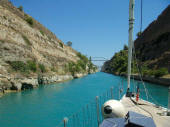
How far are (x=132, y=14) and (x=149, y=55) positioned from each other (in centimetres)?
4967

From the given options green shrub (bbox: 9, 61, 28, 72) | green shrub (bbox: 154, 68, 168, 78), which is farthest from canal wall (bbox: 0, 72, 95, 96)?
green shrub (bbox: 154, 68, 168, 78)

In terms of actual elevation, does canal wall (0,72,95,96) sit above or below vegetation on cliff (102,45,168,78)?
below

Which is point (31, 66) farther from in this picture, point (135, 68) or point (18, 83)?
point (135, 68)

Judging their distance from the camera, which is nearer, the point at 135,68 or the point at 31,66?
the point at 31,66

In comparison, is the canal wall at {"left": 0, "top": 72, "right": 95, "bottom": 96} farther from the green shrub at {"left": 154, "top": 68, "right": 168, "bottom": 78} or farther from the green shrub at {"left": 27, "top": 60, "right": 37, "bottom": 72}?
the green shrub at {"left": 154, "top": 68, "right": 168, "bottom": 78}

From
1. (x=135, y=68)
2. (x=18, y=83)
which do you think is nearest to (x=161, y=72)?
(x=135, y=68)

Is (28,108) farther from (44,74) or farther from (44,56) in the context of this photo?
(44,56)

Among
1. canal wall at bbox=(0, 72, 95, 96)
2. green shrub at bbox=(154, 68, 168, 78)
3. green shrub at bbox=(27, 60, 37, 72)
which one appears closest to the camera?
canal wall at bbox=(0, 72, 95, 96)

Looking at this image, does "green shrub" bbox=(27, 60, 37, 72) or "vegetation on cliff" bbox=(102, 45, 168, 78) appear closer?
"vegetation on cliff" bbox=(102, 45, 168, 78)

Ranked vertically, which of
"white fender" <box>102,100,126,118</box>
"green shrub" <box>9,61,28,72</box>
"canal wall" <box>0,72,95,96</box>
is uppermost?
"green shrub" <box>9,61,28,72</box>

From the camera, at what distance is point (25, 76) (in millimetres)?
26406

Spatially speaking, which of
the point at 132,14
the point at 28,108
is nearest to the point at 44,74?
the point at 28,108

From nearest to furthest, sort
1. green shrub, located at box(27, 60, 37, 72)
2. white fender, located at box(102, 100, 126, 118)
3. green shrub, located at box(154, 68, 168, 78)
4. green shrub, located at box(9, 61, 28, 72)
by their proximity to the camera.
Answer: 1. white fender, located at box(102, 100, 126, 118)
2. green shrub, located at box(9, 61, 28, 72)
3. green shrub, located at box(154, 68, 168, 78)
4. green shrub, located at box(27, 60, 37, 72)

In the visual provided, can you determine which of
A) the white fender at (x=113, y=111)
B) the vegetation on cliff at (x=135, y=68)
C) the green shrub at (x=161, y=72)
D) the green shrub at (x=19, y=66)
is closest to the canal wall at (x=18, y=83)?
the green shrub at (x=19, y=66)
